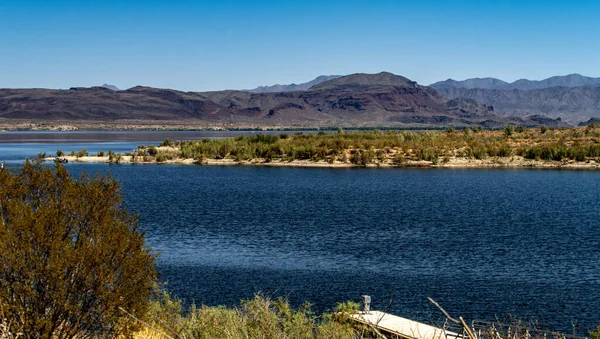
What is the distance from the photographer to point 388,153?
222ft

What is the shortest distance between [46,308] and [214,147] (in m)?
63.0

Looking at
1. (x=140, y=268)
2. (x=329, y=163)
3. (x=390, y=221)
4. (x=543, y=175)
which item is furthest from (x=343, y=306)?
(x=329, y=163)

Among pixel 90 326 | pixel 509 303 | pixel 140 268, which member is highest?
pixel 140 268

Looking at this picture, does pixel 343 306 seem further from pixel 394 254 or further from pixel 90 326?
pixel 394 254

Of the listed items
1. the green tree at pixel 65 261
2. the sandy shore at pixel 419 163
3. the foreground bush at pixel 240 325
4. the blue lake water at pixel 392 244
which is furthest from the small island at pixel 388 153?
the green tree at pixel 65 261

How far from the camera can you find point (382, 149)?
68625mm

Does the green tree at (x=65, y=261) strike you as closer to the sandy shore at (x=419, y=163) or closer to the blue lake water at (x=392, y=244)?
the blue lake water at (x=392, y=244)

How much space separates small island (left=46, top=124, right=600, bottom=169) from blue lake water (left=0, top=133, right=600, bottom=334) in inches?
642

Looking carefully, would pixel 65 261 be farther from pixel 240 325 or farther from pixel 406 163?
pixel 406 163

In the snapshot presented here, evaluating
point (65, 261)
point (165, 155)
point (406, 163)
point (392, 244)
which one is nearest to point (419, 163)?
point (406, 163)

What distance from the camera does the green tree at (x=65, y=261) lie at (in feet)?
→ 28.7

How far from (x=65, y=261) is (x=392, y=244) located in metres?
16.9

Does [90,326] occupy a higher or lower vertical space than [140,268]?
Result: lower

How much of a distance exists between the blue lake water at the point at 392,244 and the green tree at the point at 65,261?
11.1 ft
